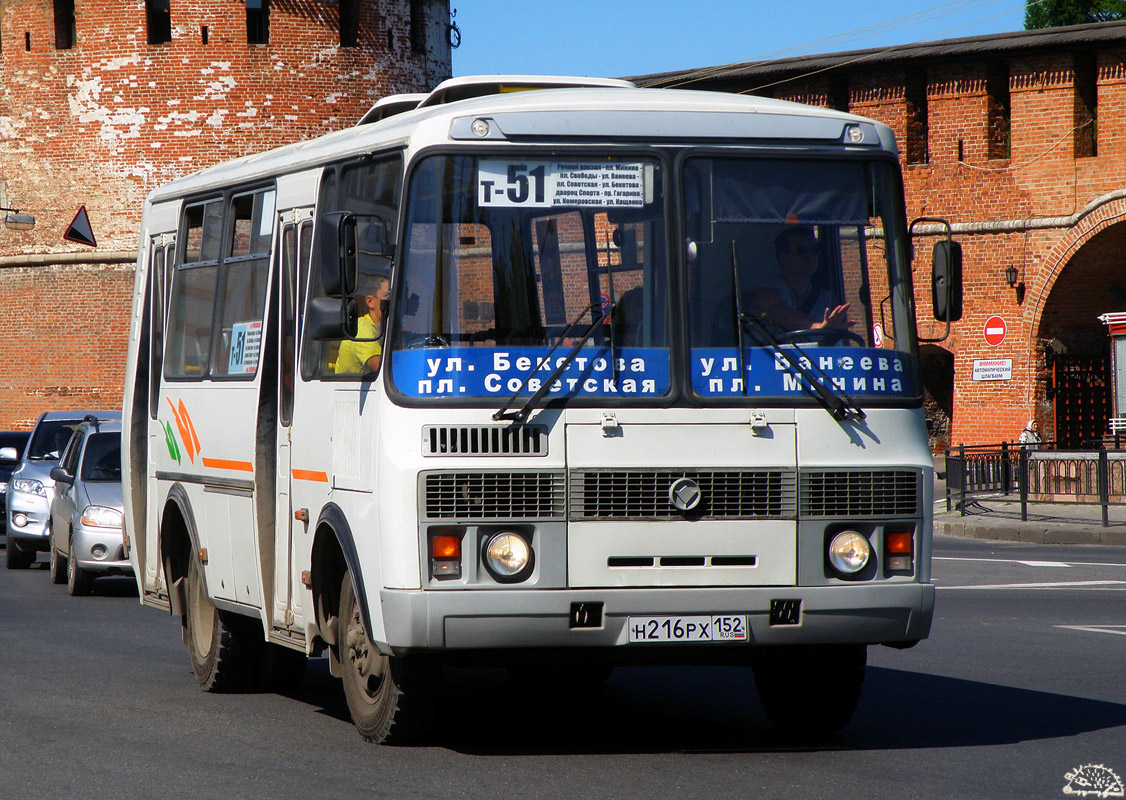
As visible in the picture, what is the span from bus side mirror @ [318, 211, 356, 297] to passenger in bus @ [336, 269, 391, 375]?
0.16m

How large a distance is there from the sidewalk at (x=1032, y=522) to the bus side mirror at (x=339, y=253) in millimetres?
17769

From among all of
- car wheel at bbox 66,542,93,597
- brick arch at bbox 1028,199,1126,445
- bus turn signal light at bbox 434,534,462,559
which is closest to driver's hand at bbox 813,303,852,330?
bus turn signal light at bbox 434,534,462,559

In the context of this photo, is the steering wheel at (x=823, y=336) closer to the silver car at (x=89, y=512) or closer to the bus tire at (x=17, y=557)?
the silver car at (x=89, y=512)

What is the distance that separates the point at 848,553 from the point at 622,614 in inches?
40.0

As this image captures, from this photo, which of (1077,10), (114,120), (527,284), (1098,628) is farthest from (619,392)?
(1077,10)

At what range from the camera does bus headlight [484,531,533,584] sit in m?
7.20

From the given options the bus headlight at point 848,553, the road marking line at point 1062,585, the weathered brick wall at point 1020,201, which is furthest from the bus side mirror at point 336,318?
the weathered brick wall at point 1020,201

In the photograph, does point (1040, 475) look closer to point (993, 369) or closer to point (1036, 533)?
point (1036, 533)

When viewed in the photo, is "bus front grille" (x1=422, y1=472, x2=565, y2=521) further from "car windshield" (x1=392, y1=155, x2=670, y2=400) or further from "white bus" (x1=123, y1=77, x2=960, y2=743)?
"car windshield" (x1=392, y1=155, x2=670, y2=400)

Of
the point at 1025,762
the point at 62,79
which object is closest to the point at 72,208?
the point at 62,79

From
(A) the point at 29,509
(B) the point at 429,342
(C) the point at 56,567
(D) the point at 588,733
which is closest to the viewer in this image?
(B) the point at 429,342

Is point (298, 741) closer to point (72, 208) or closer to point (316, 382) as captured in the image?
point (316, 382)

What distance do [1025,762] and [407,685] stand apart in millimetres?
2667

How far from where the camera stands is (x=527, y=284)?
289 inches
